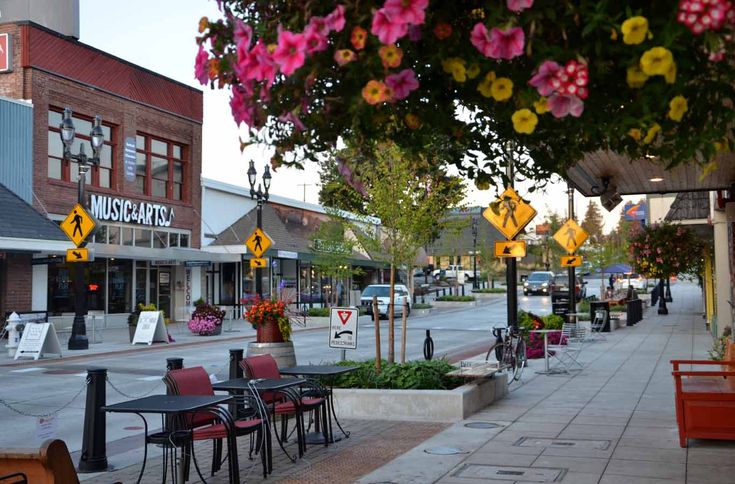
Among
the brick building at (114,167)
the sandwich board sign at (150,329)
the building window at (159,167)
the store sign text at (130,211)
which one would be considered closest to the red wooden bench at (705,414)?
the sandwich board sign at (150,329)

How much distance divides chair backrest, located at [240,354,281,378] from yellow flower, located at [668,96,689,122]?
253 inches

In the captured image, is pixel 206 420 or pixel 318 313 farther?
pixel 318 313

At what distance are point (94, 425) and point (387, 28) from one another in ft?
20.6

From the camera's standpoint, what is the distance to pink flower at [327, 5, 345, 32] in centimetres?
291

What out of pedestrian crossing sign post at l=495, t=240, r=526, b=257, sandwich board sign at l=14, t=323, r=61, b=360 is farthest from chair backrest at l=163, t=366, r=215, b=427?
sandwich board sign at l=14, t=323, r=61, b=360

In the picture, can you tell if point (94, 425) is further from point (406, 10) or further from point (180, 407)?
point (406, 10)

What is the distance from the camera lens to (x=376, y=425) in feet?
32.4

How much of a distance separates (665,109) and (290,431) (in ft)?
25.0

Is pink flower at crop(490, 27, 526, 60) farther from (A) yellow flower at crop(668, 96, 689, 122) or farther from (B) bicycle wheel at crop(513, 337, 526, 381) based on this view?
(B) bicycle wheel at crop(513, 337, 526, 381)

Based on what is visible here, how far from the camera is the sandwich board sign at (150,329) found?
23.4 metres

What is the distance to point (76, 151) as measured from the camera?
29.7 metres

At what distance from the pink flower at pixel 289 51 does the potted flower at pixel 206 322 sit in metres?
24.8

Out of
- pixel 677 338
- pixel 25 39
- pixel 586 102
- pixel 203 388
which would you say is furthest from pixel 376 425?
pixel 25 39

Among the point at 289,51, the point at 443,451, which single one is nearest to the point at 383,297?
the point at 443,451
